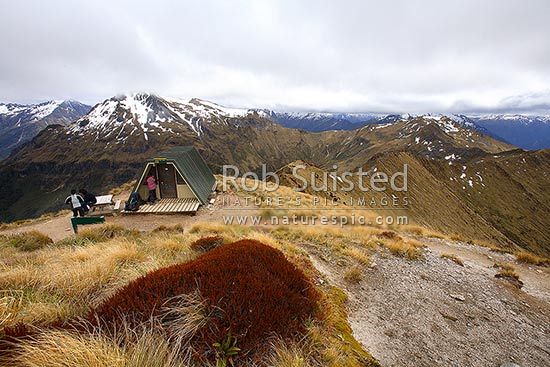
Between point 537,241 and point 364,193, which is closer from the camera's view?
point 364,193

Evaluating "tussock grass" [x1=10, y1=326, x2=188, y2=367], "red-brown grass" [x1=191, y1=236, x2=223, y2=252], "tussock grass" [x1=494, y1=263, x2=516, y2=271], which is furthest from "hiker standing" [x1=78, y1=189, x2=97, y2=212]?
"tussock grass" [x1=494, y1=263, x2=516, y2=271]

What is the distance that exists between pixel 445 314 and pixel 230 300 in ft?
20.0

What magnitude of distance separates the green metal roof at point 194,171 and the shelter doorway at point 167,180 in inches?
31.6

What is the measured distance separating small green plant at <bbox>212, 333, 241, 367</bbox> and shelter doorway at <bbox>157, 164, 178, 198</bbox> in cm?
1752

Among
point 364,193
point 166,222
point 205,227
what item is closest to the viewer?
point 205,227

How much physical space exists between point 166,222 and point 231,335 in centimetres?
1407

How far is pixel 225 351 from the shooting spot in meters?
3.39

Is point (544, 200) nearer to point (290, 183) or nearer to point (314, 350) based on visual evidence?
point (290, 183)

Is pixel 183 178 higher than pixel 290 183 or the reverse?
higher

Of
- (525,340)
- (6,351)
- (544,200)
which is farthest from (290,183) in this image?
(544,200)

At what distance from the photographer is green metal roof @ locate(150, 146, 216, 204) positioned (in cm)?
1908

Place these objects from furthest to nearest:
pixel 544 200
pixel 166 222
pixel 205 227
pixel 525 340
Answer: pixel 544 200 → pixel 166 222 → pixel 205 227 → pixel 525 340

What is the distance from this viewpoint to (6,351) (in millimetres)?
2904

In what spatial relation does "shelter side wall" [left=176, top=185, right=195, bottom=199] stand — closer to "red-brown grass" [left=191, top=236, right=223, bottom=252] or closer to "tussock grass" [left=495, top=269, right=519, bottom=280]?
"red-brown grass" [left=191, top=236, right=223, bottom=252]
